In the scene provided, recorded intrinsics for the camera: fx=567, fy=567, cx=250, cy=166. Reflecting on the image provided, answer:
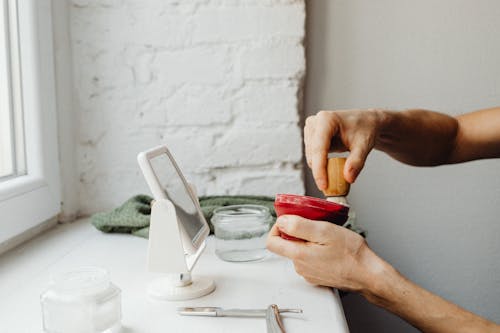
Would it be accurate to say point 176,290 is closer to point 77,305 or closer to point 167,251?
point 167,251

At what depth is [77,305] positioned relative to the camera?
2.33 feet

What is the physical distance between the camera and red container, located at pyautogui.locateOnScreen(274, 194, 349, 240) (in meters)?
0.89

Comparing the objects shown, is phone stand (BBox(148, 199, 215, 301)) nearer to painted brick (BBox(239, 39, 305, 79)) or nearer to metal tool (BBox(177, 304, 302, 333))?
metal tool (BBox(177, 304, 302, 333))

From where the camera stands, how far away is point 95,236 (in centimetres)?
129

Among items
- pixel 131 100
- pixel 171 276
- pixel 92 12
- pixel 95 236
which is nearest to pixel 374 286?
pixel 171 276

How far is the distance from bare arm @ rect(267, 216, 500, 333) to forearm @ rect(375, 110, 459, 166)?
37cm

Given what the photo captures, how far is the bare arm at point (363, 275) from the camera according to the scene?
86 centimetres

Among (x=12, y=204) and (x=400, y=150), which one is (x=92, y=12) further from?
(x=400, y=150)

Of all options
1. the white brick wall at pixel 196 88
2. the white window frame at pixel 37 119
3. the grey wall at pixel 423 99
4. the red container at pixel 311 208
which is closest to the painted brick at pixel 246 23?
the white brick wall at pixel 196 88

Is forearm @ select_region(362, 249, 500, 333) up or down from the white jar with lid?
down

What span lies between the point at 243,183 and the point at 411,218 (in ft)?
1.58

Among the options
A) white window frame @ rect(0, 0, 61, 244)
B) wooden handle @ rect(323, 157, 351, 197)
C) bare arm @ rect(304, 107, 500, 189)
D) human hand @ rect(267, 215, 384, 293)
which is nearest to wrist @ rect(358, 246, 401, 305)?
human hand @ rect(267, 215, 384, 293)

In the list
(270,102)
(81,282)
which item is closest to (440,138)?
(270,102)

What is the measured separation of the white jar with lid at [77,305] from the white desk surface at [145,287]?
0.06m
